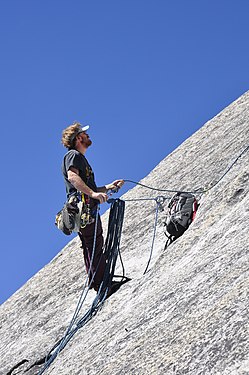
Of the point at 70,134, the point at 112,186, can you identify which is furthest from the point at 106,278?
the point at 70,134

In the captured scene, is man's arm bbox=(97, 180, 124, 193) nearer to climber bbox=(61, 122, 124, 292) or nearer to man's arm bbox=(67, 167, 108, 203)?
climber bbox=(61, 122, 124, 292)

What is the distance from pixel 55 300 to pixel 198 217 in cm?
285

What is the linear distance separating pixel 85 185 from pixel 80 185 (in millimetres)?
66

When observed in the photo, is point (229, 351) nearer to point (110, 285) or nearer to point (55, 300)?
point (110, 285)

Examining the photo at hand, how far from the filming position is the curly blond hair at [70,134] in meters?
8.47

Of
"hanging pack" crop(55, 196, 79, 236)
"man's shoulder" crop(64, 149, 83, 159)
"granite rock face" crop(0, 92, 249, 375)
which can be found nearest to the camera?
"granite rock face" crop(0, 92, 249, 375)

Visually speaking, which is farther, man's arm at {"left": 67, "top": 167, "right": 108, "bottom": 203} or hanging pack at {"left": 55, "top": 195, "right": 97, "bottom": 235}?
hanging pack at {"left": 55, "top": 195, "right": 97, "bottom": 235}

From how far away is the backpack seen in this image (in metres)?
8.77

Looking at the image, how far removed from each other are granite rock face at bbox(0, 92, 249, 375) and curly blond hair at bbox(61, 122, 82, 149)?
166cm

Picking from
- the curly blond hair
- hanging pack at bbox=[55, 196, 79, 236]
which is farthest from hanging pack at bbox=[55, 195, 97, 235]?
the curly blond hair

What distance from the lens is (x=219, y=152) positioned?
11.7m

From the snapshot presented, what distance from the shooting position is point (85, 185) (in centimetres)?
823

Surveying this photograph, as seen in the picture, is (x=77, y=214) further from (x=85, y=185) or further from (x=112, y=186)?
(x=112, y=186)

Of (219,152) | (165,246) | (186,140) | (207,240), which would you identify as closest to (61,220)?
(165,246)
